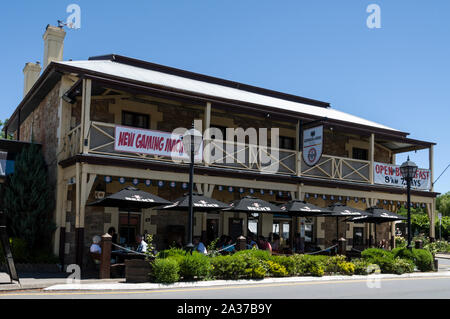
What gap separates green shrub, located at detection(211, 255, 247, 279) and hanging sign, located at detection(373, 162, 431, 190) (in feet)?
35.6

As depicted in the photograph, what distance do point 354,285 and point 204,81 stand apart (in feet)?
44.9

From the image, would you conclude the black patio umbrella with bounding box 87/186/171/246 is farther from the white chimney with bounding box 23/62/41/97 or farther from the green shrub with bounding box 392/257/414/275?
the white chimney with bounding box 23/62/41/97

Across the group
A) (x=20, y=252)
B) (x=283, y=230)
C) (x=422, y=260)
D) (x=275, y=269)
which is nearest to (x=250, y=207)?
(x=275, y=269)

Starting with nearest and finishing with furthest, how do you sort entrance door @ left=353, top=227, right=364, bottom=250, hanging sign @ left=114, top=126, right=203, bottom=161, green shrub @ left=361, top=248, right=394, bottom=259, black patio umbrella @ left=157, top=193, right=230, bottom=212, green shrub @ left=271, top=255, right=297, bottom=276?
green shrub @ left=271, top=255, right=297, bottom=276 < black patio umbrella @ left=157, top=193, right=230, bottom=212 < hanging sign @ left=114, top=126, right=203, bottom=161 < green shrub @ left=361, top=248, right=394, bottom=259 < entrance door @ left=353, top=227, right=364, bottom=250

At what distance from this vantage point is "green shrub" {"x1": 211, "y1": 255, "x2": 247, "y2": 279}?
13.4 m

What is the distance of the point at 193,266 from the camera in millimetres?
12703

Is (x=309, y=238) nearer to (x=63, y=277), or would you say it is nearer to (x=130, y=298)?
(x=63, y=277)

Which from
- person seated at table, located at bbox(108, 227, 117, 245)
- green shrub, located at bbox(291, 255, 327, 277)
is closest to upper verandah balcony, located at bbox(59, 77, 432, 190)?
person seated at table, located at bbox(108, 227, 117, 245)

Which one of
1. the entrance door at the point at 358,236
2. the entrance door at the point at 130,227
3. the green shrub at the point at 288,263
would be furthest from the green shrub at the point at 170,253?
the entrance door at the point at 358,236

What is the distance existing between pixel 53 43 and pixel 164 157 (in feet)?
28.7

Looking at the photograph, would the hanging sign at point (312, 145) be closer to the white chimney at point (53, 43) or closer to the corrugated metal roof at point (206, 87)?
the corrugated metal roof at point (206, 87)

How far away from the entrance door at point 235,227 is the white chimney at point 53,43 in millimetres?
10297
